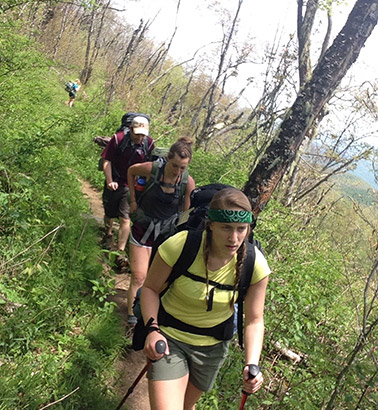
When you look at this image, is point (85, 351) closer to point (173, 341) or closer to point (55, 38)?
point (173, 341)

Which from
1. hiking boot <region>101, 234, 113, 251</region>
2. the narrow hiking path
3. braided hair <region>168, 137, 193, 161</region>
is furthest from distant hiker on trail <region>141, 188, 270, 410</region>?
hiking boot <region>101, 234, 113, 251</region>

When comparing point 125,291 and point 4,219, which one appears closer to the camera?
point 4,219

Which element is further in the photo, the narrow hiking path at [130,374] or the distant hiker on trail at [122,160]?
the distant hiker on trail at [122,160]

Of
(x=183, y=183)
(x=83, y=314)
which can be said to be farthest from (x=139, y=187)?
(x=83, y=314)

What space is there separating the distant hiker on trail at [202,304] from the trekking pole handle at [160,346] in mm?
19

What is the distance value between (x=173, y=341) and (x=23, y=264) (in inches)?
73.2

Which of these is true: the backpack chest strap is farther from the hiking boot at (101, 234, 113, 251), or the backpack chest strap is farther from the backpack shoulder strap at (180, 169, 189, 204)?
the hiking boot at (101, 234, 113, 251)

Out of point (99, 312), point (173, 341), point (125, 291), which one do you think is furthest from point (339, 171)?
point (173, 341)

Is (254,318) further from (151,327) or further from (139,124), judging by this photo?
(139,124)

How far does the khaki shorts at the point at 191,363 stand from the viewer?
2113mm

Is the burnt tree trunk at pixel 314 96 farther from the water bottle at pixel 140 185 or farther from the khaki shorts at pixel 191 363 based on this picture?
the khaki shorts at pixel 191 363

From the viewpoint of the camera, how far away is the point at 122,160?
4.86 meters

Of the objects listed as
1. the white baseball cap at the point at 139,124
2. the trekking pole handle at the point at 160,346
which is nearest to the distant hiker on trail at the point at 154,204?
the white baseball cap at the point at 139,124

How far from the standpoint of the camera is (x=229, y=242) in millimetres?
2104
